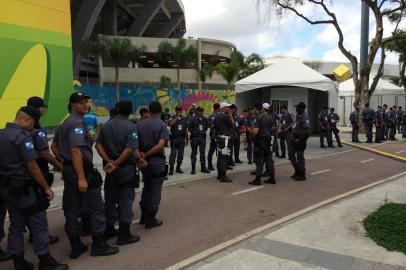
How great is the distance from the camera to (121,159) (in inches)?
221

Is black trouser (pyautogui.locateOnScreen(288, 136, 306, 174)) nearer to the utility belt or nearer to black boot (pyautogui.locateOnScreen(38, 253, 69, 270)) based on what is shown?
the utility belt

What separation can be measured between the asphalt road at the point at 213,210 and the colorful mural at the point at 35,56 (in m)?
8.75

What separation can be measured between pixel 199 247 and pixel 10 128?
8.78ft

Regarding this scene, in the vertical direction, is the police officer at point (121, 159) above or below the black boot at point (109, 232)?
above

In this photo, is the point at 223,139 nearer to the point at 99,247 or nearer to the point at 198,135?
the point at 198,135

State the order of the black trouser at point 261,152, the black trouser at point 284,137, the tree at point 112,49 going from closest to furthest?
the black trouser at point 261,152 < the black trouser at point 284,137 < the tree at point 112,49

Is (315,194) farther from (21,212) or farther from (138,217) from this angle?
(21,212)

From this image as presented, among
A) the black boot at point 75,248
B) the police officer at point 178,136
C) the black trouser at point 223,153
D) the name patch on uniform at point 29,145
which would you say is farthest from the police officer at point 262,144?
the name patch on uniform at point 29,145

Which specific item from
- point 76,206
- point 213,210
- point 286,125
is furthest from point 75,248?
point 286,125

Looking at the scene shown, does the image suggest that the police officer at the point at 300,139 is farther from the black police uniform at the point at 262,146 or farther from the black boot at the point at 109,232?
the black boot at the point at 109,232

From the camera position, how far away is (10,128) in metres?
4.70

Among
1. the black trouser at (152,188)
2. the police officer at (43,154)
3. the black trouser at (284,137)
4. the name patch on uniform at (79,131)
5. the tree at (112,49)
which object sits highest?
the tree at (112,49)

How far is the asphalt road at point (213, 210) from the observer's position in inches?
213

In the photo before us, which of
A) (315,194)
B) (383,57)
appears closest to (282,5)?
(383,57)
